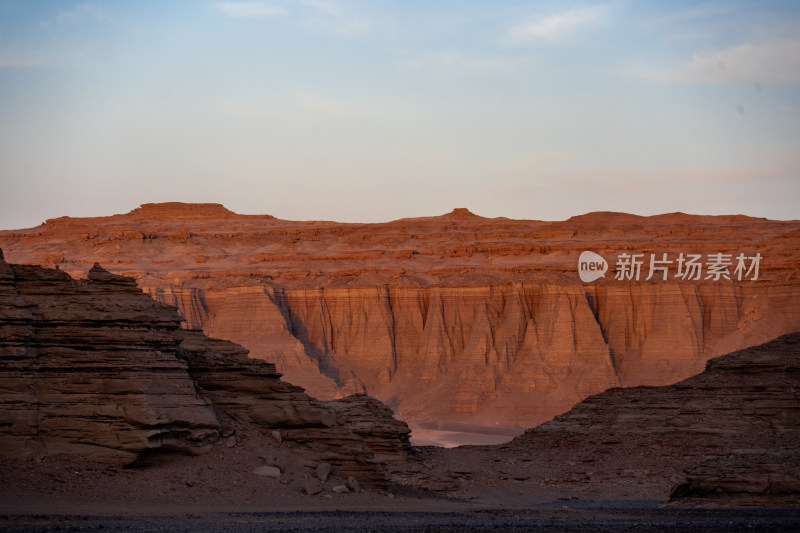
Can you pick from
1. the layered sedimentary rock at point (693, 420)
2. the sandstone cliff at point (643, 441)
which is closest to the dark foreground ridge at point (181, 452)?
the sandstone cliff at point (643, 441)

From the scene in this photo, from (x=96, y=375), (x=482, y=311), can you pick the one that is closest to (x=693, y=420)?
(x=96, y=375)

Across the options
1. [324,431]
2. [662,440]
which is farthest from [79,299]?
[662,440]

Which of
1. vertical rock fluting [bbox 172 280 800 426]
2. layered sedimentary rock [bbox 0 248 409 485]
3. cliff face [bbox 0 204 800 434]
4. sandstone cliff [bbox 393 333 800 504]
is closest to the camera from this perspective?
layered sedimentary rock [bbox 0 248 409 485]

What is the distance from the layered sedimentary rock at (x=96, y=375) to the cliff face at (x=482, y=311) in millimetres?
43562

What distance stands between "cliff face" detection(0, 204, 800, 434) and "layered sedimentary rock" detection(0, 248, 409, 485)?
4356 centimetres

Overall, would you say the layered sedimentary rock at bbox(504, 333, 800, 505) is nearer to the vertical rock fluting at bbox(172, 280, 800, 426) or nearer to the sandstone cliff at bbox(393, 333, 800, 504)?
the sandstone cliff at bbox(393, 333, 800, 504)

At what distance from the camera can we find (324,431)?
2852 centimetres

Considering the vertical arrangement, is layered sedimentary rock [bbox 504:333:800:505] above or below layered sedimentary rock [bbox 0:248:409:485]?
below

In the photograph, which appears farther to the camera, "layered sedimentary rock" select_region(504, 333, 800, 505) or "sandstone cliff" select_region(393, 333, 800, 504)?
"layered sedimentary rock" select_region(504, 333, 800, 505)

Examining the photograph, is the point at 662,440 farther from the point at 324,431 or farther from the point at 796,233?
the point at 796,233

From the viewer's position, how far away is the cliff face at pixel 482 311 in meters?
72.0

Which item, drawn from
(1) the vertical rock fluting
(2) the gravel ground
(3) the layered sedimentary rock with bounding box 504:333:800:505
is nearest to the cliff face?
(1) the vertical rock fluting

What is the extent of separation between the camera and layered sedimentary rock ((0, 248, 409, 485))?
25094 mm

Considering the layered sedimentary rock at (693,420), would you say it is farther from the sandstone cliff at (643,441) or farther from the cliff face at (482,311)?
Result: the cliff face at (482,311)
